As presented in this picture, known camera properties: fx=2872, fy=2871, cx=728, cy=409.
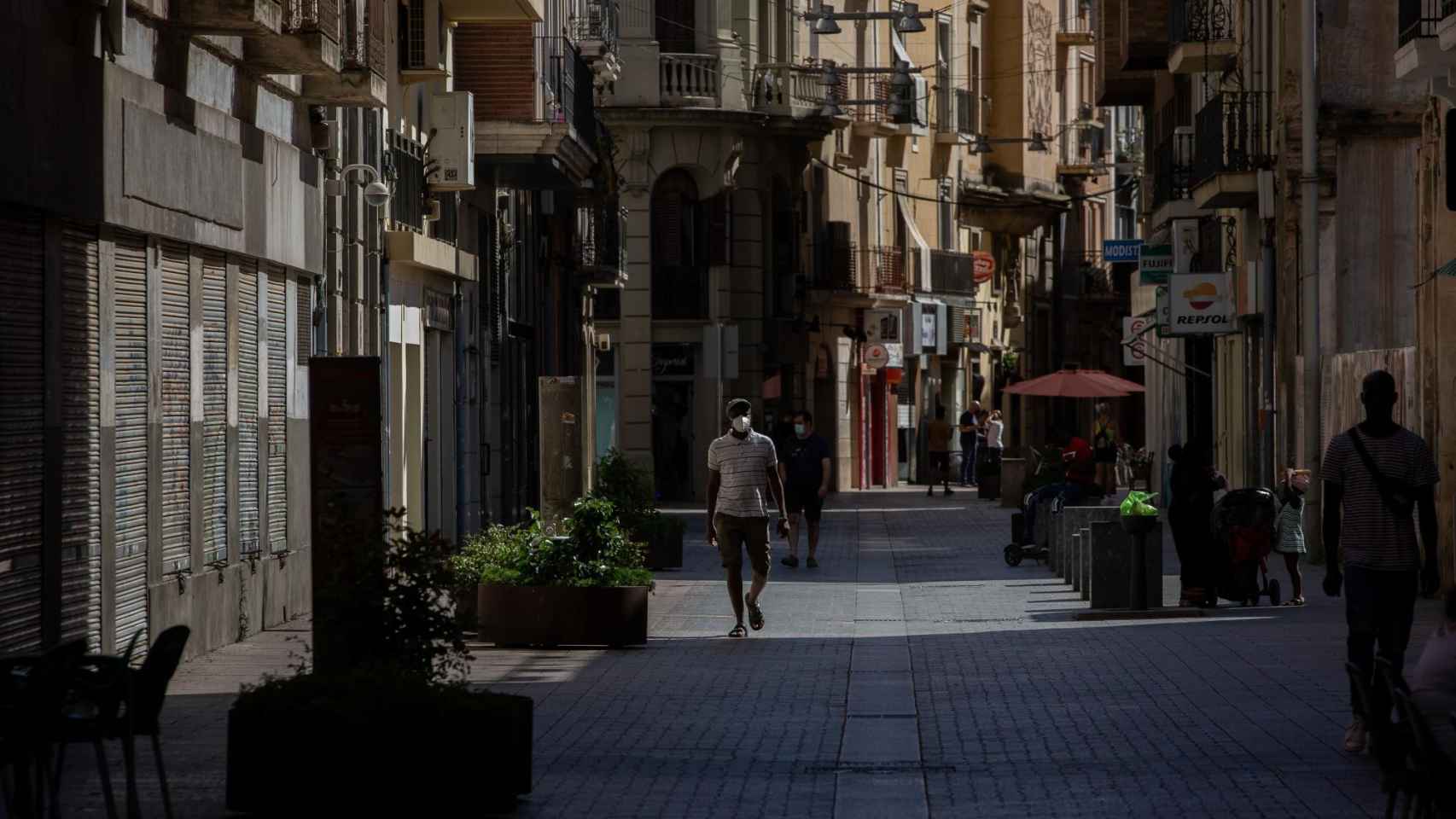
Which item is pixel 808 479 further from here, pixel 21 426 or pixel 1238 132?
pixel 21 426

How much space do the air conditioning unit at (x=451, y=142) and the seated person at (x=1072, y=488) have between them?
7364 mm

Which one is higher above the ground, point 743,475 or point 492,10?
point 492,10

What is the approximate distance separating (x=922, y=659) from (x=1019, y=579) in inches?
420

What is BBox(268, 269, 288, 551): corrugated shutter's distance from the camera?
22.3 metres

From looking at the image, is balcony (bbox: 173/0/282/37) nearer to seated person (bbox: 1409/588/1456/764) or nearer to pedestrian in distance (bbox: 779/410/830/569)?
seated person (bbox: 1409/588/1456/764)

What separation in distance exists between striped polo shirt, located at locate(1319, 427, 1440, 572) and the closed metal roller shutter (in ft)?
30.1

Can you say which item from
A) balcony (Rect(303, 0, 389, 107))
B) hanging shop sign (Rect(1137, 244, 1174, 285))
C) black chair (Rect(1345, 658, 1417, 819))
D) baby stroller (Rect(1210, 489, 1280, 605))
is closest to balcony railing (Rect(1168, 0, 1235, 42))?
hanging shop sign (Rect(1137, 244, 1174, 285))

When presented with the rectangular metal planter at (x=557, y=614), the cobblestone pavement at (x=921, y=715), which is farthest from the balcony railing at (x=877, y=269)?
the rectangular metal planter at (x=557, y=614)

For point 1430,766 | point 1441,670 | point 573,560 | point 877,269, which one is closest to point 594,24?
point 573,560

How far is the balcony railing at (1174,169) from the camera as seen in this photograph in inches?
1725

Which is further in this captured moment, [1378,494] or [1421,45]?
[1421,45]

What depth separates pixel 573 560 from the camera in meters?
19.9

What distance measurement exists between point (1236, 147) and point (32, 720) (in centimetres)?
3022

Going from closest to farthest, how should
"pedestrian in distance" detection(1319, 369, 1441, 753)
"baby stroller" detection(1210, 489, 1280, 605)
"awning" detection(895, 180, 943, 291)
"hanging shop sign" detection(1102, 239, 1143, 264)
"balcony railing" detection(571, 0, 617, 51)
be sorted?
"pedestrian in distance" detection(1319, 369, 1441, 753) → "baby stroller" detection(1210, 489, 1280, 605) → "balcony railing" detection(571, 0, 617, 51) → "hanging shop sign" detection(1102, 239, 1143, 264) → "awning" detection(895, 180, 943, 291)
